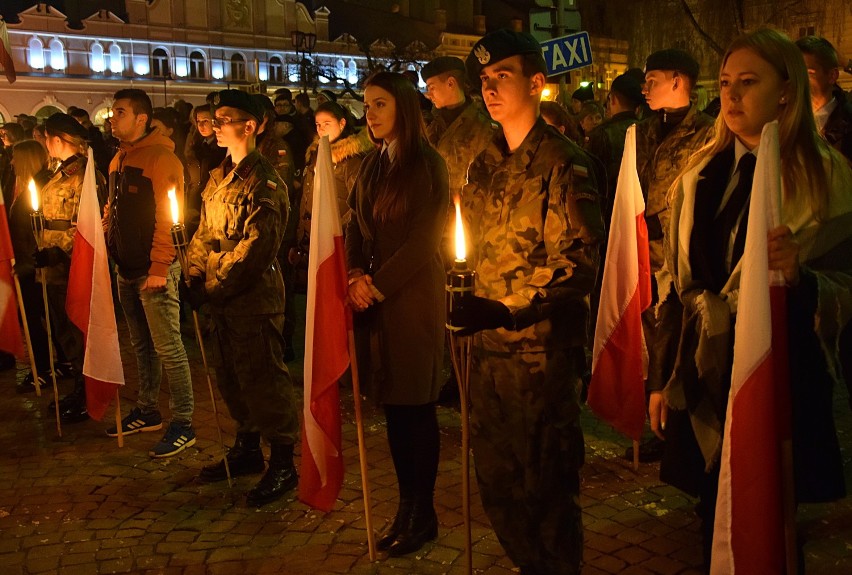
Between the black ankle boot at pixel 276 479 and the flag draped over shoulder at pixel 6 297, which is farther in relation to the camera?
the flag draped over shoulder at pixel 6 297

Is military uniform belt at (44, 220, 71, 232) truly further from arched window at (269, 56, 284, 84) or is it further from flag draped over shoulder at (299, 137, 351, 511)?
arched window at (269, 56, 284, 84)

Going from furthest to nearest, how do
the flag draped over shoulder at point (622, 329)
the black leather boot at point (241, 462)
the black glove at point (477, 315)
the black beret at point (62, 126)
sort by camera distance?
the black beret at point (62, 126), the black leather boot at point (241, 462), the flag draped over shoulder at point (622, 329), the black glove at point (477, 315)

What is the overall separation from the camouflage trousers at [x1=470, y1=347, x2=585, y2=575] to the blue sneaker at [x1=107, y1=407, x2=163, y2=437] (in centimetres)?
400

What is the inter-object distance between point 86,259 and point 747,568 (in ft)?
16.9

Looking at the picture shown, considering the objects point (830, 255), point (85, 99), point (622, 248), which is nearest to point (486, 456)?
point (830, 255)

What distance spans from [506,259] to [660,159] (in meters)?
2.66

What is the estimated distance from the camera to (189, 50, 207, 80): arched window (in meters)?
61.8

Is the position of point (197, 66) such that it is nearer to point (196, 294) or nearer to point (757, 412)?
point (196, 294)

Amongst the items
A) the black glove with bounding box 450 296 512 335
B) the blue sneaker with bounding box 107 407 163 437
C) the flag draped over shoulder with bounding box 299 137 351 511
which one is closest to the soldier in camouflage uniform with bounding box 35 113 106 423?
the blue sneaker with bounding box 107 407 163 437

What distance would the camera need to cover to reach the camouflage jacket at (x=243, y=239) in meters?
5.01

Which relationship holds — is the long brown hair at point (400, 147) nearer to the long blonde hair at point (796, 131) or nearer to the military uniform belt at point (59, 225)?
the long blonde hair at point (796, 131)

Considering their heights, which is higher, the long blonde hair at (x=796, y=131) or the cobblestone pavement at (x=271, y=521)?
the long blonde hair at (x=796, y=131)

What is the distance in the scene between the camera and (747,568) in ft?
8.57

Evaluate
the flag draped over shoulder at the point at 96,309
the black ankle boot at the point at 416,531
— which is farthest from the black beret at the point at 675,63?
the flag draped over shoulder at the point at 96,309
